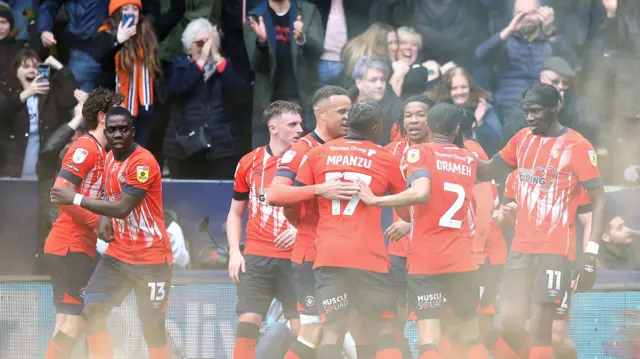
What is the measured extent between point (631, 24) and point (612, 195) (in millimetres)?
1750

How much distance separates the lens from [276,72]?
1033 cm

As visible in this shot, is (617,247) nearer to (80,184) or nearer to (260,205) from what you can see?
(260,205)

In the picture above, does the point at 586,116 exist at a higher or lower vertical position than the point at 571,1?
lower

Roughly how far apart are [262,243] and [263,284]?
1.00ft

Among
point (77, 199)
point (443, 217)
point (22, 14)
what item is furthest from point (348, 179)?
point (22, 14)

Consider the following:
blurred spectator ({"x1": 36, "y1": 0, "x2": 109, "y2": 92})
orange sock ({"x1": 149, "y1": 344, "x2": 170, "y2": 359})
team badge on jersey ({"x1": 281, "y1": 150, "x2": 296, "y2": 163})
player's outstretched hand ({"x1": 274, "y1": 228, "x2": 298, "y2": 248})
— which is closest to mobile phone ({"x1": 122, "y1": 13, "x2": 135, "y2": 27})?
blurred spectator ({"x1": 36, "y1": 0, "x2": 109, "y2": 92})

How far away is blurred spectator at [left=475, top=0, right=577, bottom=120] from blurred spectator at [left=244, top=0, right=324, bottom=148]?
1597mm

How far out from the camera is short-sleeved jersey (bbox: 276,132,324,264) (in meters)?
7.42

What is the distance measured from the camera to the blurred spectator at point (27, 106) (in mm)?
10406

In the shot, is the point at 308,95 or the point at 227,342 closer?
the point at 227,342

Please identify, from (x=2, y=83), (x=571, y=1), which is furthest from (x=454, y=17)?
(x=2, y=83)

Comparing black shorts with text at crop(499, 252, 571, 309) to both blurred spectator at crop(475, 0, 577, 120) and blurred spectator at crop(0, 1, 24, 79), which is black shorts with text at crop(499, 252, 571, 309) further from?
blurred spectator at crop(0, 1, 24, 79)

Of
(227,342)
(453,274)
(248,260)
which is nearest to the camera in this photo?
(453,274)

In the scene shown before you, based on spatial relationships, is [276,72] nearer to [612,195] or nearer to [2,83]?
[2,83]
